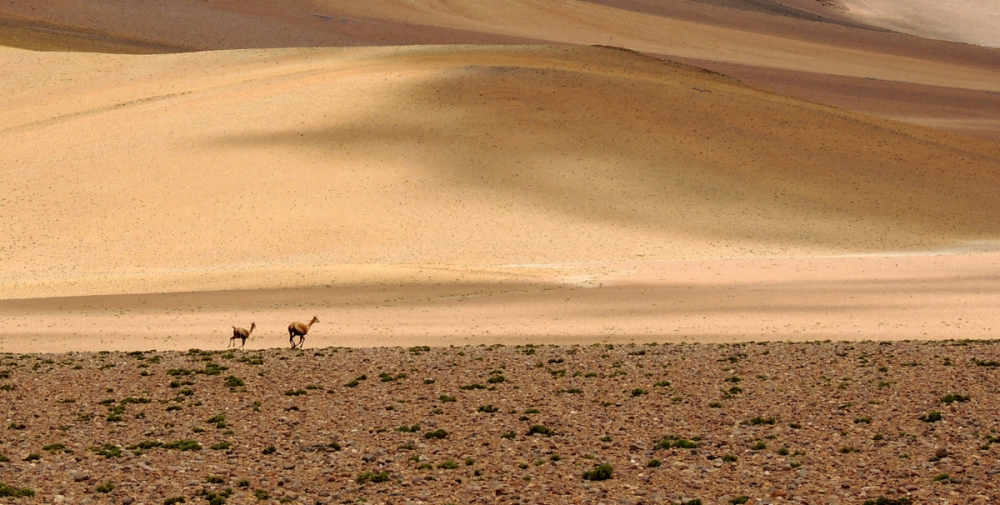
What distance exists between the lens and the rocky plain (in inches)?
496

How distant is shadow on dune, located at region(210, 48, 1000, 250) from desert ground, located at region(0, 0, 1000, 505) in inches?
6.8

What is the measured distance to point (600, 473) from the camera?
42.9 feet

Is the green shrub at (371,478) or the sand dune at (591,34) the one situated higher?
the sand dune at (591,34)

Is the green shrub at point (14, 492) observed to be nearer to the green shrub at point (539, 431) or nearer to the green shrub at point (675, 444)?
the green shrub at point (539, 431)

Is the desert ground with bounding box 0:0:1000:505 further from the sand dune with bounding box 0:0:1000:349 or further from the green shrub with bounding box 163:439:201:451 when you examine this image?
the sand dune with bounding box 0:0:1000:349

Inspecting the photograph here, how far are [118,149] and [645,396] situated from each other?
3280cm

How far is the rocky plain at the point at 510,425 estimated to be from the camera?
41.4 feet

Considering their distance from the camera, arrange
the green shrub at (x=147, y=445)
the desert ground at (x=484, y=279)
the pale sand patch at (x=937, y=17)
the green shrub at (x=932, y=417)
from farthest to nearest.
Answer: the pale sand patch at (x=937, y=17)
the green shrub at (x=932, y=417)
the green shrub at (x=147, y=445)
the desert ground at (x=484, y=279)

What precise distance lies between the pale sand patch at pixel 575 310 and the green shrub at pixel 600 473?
10399mm

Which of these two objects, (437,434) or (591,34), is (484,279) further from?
(591,34)

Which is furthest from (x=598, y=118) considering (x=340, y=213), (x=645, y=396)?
(x=645, y=396)

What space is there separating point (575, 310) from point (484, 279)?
3709 millimetres

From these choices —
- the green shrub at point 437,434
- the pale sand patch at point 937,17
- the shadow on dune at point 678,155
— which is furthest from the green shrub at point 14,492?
the pale sand patch at point 937,17

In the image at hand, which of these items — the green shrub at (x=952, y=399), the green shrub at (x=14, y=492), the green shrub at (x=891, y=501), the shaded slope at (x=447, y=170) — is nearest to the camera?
the green shrub at (x=891, y=501)
